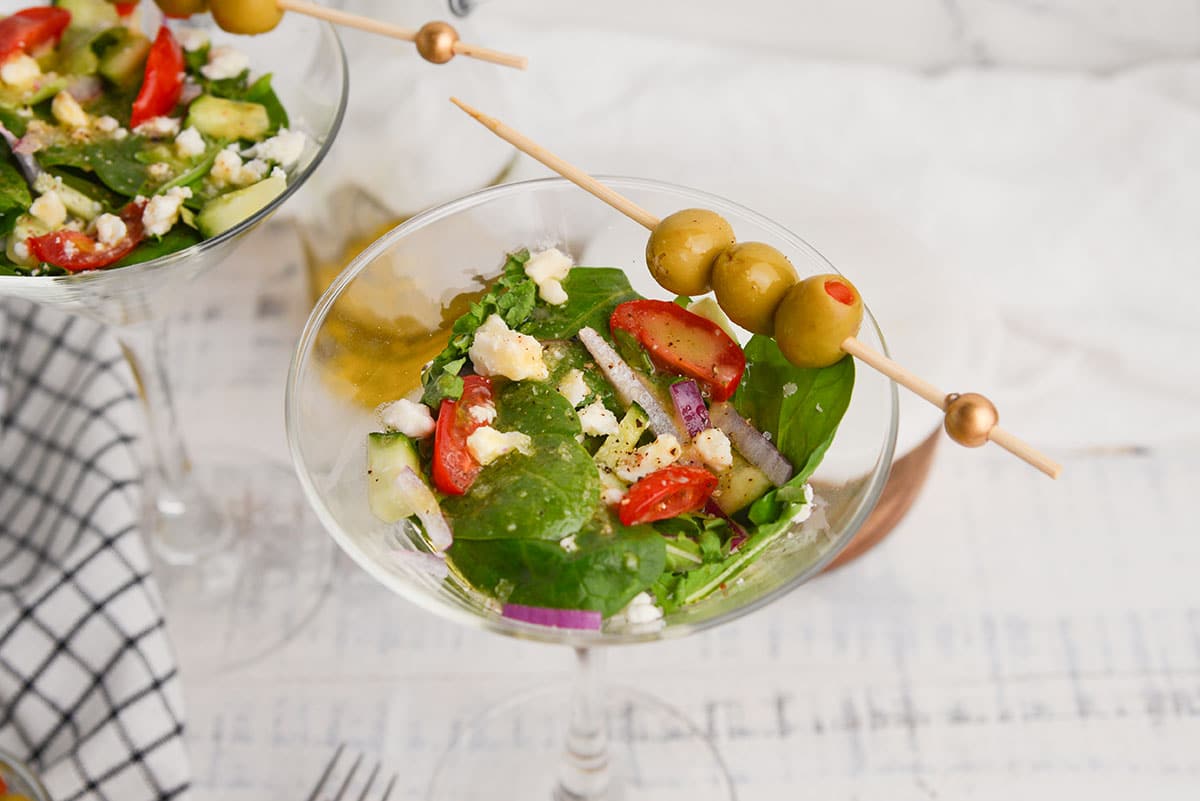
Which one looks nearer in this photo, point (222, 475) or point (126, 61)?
point (126, 61)

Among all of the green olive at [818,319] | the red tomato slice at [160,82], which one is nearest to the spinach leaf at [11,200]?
the red tomato slice at [160,82]

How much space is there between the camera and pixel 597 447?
1.60m

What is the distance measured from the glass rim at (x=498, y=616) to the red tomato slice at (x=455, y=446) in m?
0.14

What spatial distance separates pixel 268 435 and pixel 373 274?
1.02m

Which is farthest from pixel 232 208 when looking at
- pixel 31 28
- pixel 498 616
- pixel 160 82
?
pixel 498 616

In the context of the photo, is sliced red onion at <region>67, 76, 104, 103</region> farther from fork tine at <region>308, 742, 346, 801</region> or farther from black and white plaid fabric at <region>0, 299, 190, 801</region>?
fork tine at <region>308, 742, 346, 801</region>

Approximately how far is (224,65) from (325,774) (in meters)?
1.19

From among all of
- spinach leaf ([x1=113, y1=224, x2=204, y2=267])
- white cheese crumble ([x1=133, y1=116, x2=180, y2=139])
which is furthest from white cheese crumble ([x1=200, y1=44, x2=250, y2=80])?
spinach leaf ([x1=113, y1=224, x2=204, y2=267])

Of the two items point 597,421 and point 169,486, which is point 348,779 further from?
point 597,421

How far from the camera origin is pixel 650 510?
4.84 feet

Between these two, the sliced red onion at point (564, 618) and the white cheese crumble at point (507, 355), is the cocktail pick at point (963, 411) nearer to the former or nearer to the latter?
the white cheese crumble at point (507, 355)

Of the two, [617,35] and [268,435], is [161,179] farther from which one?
[617,35]

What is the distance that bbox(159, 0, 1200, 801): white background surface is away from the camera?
216 centimetres

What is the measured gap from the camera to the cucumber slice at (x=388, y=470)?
1505 mm
